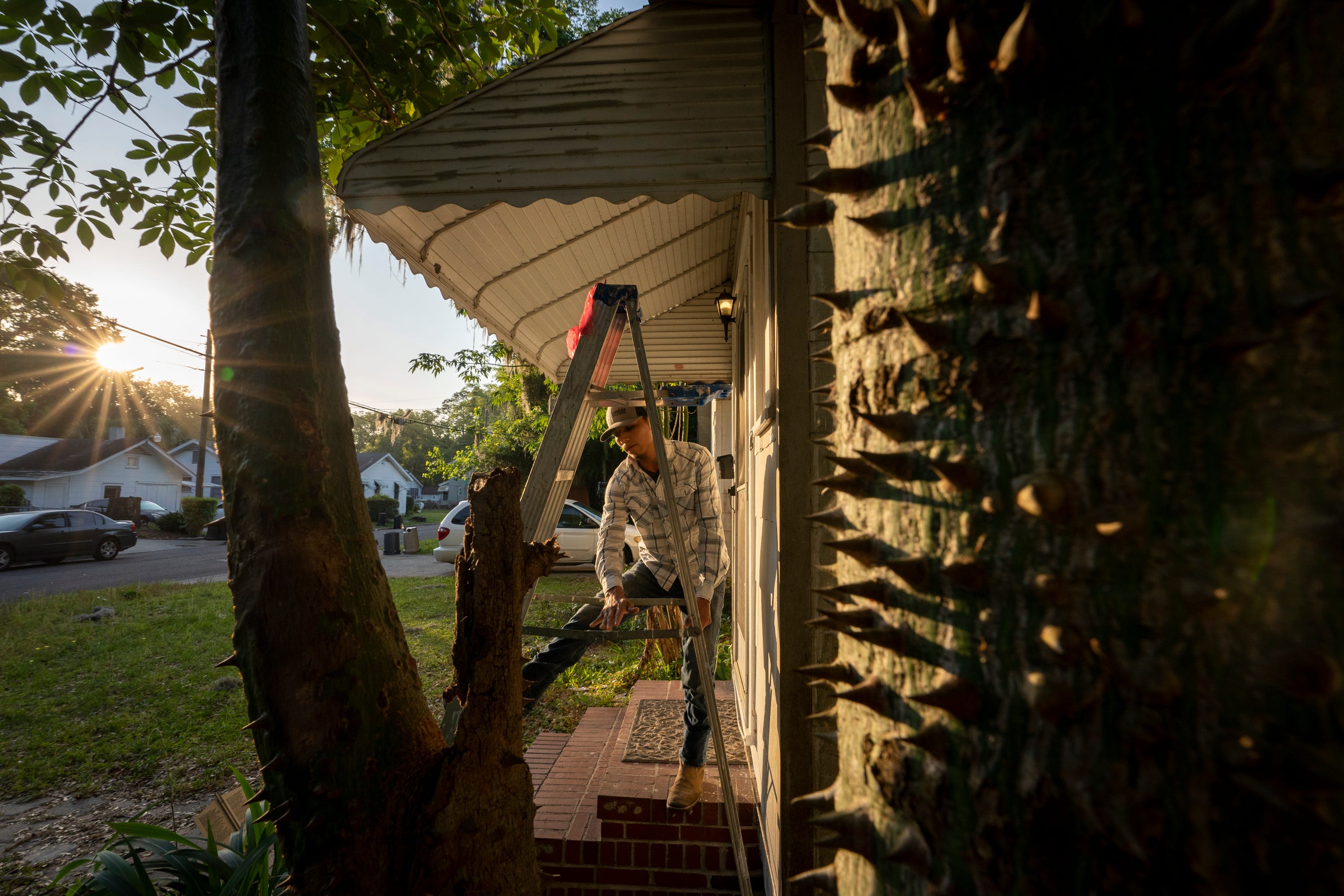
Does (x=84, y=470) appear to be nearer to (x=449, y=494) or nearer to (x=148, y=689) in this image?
(x=449, y=494)

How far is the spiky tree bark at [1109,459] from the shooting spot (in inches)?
17.7

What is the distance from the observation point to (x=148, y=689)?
7.02 meters

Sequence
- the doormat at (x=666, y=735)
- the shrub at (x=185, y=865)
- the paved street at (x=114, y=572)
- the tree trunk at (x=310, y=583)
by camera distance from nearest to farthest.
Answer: the tree trunk at (x=310, y=583) < the shrub at (x=185, y=865) < the doormat at (x=666, y=735) < the paved street at (x=114, y=572)

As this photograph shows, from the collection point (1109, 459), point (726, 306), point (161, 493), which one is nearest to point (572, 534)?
point (726, 306)

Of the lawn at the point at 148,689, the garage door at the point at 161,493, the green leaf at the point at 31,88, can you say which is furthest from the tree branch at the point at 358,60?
the garage door at the point at 161,493

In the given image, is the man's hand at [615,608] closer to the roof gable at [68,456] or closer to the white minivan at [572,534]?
the white minivan at [572,534]

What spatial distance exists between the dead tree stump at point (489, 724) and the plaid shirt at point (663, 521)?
2061 millimetres

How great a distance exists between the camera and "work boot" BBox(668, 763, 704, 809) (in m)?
3.05

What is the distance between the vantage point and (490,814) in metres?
1.29

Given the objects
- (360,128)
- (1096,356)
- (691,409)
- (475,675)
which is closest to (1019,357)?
(1096,356)

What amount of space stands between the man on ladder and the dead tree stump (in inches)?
74.3

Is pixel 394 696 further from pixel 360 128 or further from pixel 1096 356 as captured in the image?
pixel 360 128

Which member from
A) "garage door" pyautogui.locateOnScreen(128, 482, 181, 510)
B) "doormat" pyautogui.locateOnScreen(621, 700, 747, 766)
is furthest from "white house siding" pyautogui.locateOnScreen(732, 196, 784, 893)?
"garage door" pyautogui.locateOnScreen(128, 482, 181, 510)

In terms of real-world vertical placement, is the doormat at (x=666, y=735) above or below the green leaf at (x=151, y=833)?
above
